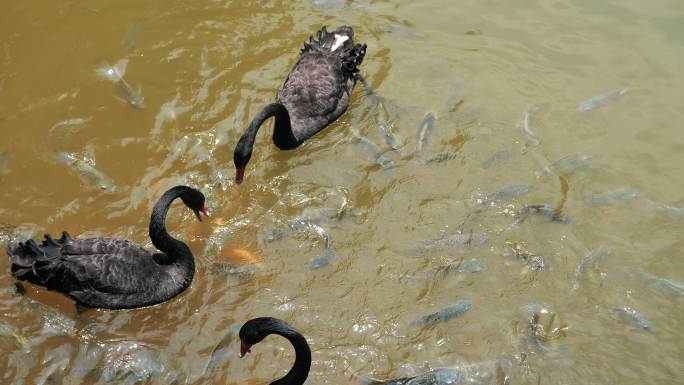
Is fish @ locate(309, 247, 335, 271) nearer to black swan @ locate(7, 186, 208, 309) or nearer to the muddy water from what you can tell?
the muddy water

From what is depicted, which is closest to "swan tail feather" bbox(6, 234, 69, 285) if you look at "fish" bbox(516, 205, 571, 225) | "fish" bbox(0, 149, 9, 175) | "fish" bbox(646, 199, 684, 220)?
"fish" bbox(0, 149, 9, 175)

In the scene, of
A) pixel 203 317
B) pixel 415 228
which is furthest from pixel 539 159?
pixel 203 317

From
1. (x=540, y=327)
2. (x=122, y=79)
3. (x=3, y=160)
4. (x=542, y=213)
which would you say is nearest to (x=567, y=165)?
(x=542, y=213)

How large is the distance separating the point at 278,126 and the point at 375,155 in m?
1.04

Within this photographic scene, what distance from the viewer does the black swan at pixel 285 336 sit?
4.43 meters

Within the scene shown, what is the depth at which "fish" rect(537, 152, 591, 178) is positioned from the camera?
273 inches

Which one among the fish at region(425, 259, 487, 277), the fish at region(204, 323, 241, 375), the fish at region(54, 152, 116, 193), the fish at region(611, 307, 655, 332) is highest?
the fish at region(54, 152, 116, 193)

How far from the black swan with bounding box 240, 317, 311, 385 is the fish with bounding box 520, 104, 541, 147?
3.92 metres

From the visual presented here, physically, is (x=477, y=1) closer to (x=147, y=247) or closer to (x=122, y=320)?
(x=147, y=247)

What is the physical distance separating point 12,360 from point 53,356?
1.02ft

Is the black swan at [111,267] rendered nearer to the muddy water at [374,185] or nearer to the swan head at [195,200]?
the swan head at [195,200]

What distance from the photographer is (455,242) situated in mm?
6098

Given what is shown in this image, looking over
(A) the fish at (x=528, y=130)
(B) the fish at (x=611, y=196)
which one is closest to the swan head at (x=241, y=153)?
(A) the fish at (x=528, y=130)

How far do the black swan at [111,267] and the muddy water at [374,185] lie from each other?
0.22m
